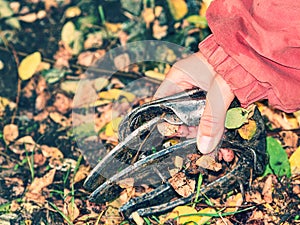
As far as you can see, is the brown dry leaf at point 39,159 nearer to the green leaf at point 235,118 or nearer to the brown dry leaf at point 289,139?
the green leaf at point 235,118

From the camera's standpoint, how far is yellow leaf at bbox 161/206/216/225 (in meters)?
1.99

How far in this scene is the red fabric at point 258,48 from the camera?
1723 millimetres

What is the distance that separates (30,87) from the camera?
2.48 m

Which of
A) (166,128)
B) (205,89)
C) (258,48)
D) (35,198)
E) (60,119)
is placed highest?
(258,48)

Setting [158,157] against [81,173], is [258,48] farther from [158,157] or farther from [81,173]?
[81,173]

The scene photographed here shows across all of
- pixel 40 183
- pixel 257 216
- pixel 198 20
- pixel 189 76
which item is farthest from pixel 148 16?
pixel 257 216

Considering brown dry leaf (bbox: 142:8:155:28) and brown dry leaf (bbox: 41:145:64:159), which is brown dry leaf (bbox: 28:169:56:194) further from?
brown dry leaf (bbox: 142:8:155:28)

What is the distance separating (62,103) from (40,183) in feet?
1.35

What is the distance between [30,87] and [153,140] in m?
0.78

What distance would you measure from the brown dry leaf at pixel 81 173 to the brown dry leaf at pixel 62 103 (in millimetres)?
320

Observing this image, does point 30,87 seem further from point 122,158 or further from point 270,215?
point 270,215

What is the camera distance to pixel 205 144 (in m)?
1.81

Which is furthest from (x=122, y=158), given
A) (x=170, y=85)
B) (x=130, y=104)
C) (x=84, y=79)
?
(x=84, y=79)

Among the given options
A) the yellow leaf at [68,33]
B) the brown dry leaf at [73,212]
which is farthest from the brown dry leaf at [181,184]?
the yellow leaf at [68,33]
